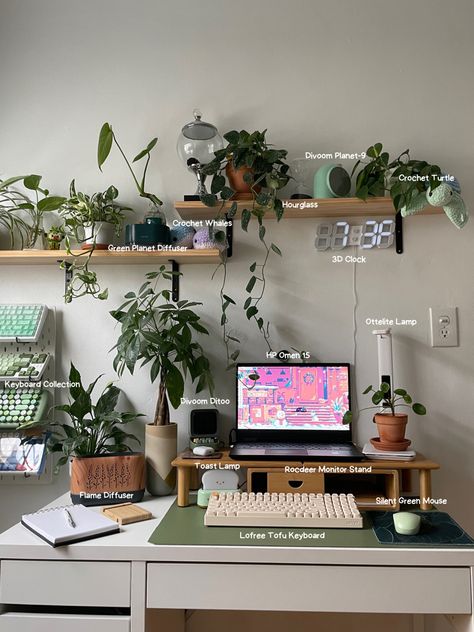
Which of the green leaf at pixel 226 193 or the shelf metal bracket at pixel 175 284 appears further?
the shelf metal bracket at pixel 175 284

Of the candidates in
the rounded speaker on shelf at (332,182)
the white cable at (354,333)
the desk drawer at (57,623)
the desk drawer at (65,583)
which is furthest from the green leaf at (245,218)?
the desk drawer at (57,623)

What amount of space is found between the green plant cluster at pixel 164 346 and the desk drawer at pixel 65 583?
540mm

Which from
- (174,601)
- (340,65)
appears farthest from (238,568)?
(340,65)

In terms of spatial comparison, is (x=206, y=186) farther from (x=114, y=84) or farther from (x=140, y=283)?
(x=114, y=84)

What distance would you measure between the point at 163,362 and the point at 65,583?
67 cm

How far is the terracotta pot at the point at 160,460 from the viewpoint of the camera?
5.23ft

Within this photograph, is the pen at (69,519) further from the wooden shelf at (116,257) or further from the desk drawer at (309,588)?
the wooden shelf at (116,257)

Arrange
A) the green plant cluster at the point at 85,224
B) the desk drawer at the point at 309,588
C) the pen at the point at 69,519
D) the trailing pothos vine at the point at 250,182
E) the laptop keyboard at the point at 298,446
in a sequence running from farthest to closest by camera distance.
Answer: the green plant cluster at the point at 85,224 → the trailing pothos vine at the point at 250,182 → the laptop keyboard at the point at 298,446 → the pen at the point at 69,519 → the desk drawer at the point at 309,588

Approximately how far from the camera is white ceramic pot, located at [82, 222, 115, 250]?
5.76ft

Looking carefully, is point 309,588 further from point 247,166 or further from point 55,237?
point 55,237

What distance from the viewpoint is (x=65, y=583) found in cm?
118

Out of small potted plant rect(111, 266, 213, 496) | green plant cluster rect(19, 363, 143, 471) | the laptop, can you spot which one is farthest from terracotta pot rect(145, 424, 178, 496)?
the laptop

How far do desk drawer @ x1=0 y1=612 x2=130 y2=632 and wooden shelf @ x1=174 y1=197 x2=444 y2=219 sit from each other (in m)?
1.19

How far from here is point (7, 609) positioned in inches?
47.8
